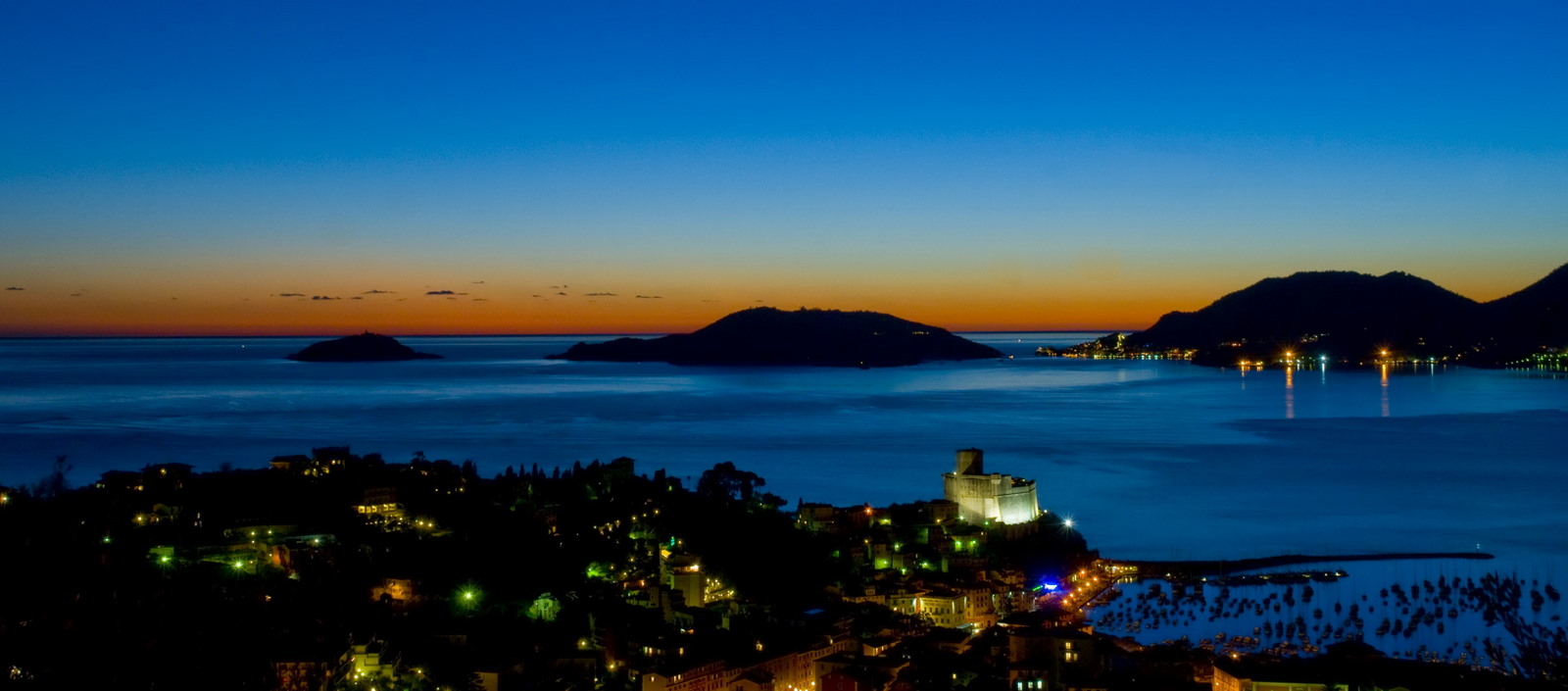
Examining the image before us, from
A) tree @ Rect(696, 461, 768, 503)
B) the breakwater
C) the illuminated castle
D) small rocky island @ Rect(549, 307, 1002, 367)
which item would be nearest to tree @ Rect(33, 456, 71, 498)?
tree @ Rect(696, 461, 768, 503)

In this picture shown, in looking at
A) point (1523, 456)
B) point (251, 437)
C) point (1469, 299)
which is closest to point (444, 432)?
point (251, 437)

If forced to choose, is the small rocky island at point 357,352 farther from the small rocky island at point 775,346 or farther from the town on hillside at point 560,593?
the town on hillside at point 560,593

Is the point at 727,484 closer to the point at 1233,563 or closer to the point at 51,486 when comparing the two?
the point at 1233,563

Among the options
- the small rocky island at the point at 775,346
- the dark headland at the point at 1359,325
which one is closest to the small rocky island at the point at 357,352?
the small rocky island at the point at 775,346

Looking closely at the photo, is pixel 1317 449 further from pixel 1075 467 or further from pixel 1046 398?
pixel 1046 398

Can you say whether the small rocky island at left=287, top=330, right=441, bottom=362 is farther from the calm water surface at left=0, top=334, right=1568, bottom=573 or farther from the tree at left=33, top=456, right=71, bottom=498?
the tree at left=33, top=456, right=71, bottom=498
